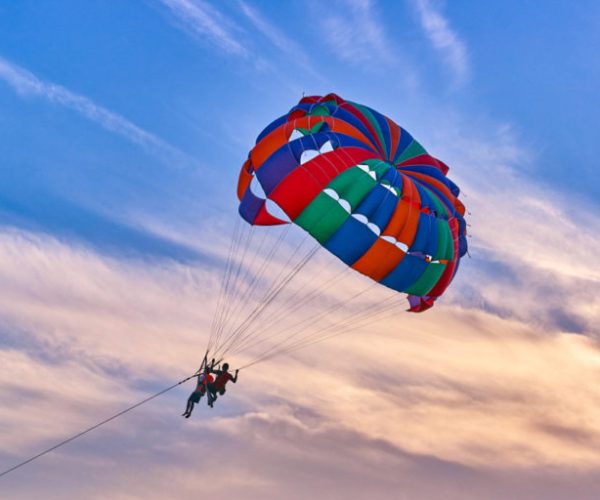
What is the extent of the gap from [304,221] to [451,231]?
5396mm

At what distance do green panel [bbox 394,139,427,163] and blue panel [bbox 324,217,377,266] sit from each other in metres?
4.55

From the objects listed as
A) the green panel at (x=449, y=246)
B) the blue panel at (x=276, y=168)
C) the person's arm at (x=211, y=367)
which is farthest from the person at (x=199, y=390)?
the green panel at (x=449, y=246)

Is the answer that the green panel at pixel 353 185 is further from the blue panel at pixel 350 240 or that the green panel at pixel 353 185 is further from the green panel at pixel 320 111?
the green panel at pixel 320 111

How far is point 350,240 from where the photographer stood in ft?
91.6

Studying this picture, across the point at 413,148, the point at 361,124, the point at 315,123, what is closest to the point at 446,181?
the point at 413,148

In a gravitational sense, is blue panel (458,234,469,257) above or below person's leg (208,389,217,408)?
above

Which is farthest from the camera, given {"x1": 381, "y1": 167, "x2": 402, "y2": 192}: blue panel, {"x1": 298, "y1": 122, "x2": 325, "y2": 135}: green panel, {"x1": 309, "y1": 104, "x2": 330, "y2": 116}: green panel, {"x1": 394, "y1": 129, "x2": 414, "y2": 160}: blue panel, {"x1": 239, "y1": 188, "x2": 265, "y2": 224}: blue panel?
{"x1": 394, "y1": 129, "x2": 414, "y2": 160}: blue panel

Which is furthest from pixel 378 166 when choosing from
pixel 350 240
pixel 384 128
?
pixel 384 128

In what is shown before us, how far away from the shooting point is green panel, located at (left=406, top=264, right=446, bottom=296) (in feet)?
95.8

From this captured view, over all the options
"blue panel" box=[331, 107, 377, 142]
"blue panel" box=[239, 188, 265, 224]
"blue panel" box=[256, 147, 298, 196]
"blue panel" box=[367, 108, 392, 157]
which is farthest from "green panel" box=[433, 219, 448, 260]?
"blue panel" box=[239, 188, 265, 224]

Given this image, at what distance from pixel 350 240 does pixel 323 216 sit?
3.91 ft

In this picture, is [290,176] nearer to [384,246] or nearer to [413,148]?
[384,246]

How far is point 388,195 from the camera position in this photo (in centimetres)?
2808

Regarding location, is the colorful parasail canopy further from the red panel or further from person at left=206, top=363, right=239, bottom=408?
person at left=206, top=363, right=239, bottom=408
